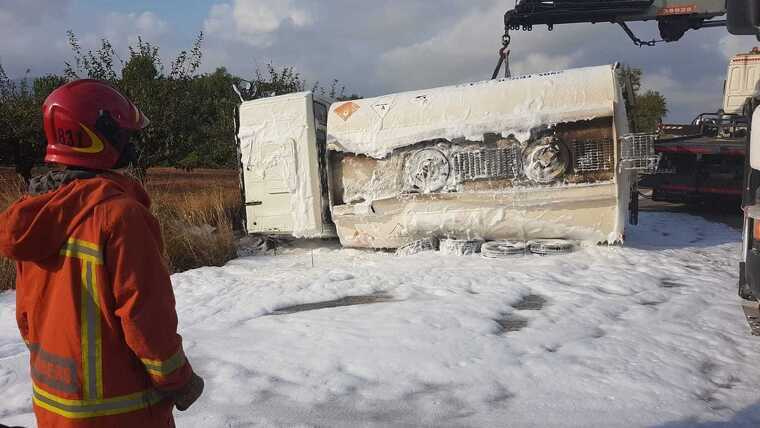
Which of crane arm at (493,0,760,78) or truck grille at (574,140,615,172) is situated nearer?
truck grille at (574,140,615,172)

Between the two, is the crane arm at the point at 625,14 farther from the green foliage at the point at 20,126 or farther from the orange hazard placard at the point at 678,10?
the green foliage at the point at 20,126

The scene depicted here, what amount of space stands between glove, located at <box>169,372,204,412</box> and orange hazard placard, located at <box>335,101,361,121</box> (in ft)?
20.7

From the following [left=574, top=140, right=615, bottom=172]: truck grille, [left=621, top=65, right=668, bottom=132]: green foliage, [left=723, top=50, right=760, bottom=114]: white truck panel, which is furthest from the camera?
[left=621, top=65, right=668, bottom=132]: green foliage

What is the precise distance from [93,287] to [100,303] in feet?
0.16

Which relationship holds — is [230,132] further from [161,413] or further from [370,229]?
[161,413]

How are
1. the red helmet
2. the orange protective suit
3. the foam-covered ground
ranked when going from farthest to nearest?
1. the foam-covered ground
2. the red helmet
3. the orange protective suit

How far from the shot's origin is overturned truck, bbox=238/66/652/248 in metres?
6.85

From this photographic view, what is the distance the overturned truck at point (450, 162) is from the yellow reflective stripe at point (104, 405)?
5938 mm

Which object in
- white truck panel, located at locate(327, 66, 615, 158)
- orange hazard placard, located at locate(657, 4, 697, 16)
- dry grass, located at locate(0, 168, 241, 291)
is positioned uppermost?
orange hazard placard, located at locate(657, 4, 697, 16)

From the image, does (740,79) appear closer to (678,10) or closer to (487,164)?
(487,164)

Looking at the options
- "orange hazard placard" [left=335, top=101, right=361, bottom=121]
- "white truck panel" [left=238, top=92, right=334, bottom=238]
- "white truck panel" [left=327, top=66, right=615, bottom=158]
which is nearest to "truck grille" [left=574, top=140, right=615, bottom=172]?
"white truck panel" [left=327, top=66, right=615, bottom=158]

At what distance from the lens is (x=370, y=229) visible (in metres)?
7.97

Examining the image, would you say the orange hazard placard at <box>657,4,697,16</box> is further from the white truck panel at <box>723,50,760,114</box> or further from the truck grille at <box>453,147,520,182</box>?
the white truck panel at <box>723,50,760,114</box>

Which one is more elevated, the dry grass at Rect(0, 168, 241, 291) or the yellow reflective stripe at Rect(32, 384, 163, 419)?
the yellow reflective stripe at Rect(32, 384, 163, 419)
